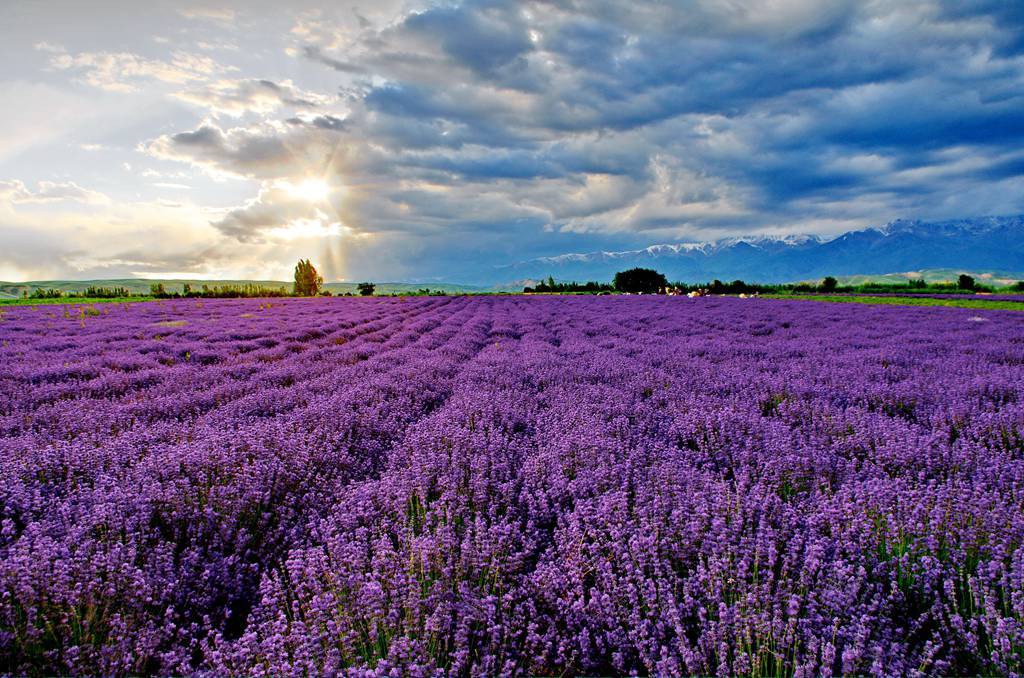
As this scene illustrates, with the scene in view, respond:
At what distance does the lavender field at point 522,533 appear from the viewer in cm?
159

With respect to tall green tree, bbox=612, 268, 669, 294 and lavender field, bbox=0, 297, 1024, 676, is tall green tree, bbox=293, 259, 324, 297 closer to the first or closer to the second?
tall green tree, bbox=612, 268, 669, 294

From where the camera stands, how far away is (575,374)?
6.12m

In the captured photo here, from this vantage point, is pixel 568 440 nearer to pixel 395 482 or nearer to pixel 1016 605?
pixel 395 482

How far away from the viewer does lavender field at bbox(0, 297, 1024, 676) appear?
62.6 inches

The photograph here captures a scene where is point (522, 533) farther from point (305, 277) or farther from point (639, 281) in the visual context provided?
point (305, 277)

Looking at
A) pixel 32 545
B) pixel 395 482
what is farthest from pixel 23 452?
pixel 395 482

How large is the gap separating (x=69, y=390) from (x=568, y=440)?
6.02 meters

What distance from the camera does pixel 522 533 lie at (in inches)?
95.1

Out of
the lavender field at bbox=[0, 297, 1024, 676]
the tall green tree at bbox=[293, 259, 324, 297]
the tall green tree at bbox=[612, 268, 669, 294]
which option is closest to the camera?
the lavender field at bbox=[0, 297, 1024, 676]

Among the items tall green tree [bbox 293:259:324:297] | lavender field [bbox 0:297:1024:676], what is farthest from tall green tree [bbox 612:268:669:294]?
lavender field [bbox 0:297:1024:676]

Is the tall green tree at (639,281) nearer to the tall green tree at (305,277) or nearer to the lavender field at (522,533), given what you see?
the tall green tree at (305,277)

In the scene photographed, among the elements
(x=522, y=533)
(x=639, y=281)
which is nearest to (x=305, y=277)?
(x=639, y=281)

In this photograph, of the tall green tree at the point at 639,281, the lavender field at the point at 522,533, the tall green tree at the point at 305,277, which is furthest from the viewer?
the tall green tree at the point at 305,277

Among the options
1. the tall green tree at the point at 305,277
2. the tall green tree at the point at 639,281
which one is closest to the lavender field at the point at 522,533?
the tall green tree at the point at 639,281
